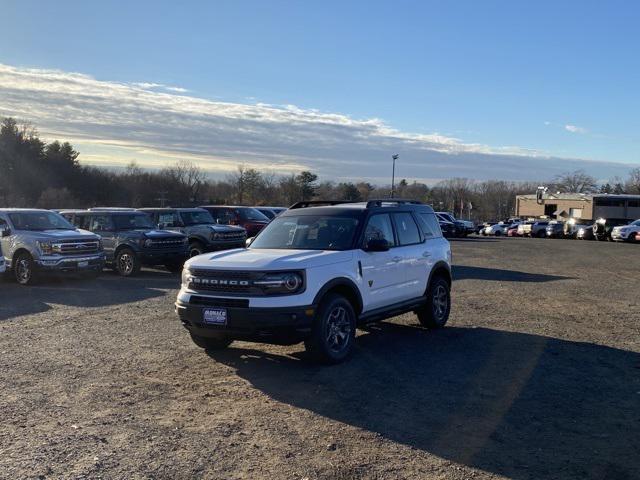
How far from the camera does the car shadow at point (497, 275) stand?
57.9ft

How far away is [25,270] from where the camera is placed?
15.1 metres

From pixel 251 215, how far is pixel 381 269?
16296mm

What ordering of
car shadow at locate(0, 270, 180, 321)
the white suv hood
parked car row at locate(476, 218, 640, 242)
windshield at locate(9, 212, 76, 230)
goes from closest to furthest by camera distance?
the white suv hood, car shadow at locate(0, 270, 180, 321), windshield at locate(9, 212, 76, 230), parked car row at locate(476, 218, 640, 242)

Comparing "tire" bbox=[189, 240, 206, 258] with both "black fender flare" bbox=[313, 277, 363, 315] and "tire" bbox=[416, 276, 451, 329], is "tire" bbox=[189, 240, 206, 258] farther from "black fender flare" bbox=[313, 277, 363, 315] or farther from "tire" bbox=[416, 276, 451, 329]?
"black fender flare" bbox=[313, 277, 363, 315]

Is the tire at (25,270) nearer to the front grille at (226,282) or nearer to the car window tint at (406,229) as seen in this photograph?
the front grille at (226,282)

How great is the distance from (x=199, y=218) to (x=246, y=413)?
14.6 meters

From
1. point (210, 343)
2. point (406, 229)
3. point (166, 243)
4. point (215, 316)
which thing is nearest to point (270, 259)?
point (215, 316)

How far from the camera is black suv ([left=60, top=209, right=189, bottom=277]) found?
16.7 metres

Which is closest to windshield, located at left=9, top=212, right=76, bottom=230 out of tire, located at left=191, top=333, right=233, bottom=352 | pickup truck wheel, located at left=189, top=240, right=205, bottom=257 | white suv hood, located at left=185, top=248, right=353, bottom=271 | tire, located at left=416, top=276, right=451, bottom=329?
pickup truck wheel, located at left=189, top=240, right=205, bottom=257

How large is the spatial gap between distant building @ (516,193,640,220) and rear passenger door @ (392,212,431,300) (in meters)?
66.0

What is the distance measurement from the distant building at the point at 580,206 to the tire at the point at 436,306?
65.3 m

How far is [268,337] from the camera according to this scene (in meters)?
6.89

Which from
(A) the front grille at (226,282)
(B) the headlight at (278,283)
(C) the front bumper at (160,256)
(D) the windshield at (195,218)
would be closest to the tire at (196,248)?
(D) the windshield at (195,218)

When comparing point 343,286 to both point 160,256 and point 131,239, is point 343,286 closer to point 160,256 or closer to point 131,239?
point 160,256
